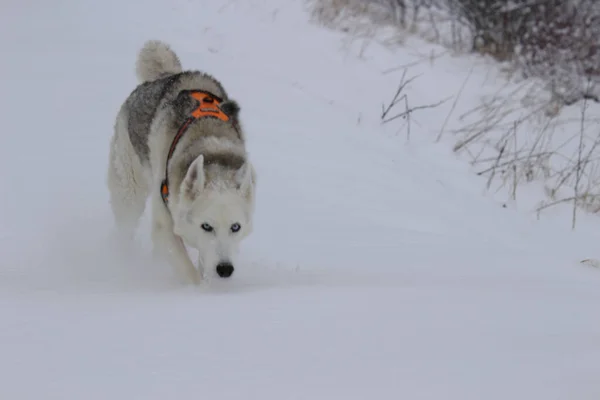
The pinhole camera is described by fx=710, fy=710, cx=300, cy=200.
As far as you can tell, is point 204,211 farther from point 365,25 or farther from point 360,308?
point 365,25

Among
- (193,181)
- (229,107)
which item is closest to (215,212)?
(193,181)

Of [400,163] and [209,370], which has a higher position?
[400,163]

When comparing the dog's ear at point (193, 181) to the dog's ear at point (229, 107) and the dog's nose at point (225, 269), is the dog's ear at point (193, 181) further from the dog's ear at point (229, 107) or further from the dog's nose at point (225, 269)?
the dog's ear at point (229, 107)

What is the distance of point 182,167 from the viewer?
374 cm

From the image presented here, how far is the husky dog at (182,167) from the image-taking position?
350 centimetres

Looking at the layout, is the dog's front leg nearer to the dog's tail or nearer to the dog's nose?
the dog's nose

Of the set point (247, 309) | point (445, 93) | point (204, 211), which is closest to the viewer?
point (247, 309)

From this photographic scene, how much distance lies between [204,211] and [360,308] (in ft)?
3.71

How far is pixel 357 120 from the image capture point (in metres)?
7.25

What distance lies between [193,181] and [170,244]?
481 millimetres

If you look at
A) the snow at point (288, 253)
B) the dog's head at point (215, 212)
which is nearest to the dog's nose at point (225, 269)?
the dog's head at point (215, 212)

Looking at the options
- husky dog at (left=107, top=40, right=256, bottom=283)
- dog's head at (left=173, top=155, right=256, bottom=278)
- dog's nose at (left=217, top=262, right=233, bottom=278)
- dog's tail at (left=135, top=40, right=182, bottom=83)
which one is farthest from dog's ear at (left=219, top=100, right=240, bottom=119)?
dog's nose at (left=217, top=262, right=233, bottom=278)

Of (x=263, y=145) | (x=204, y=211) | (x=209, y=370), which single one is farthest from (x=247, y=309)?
A: (x=263, y=145)

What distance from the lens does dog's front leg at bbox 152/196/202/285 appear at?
3.73 metres
